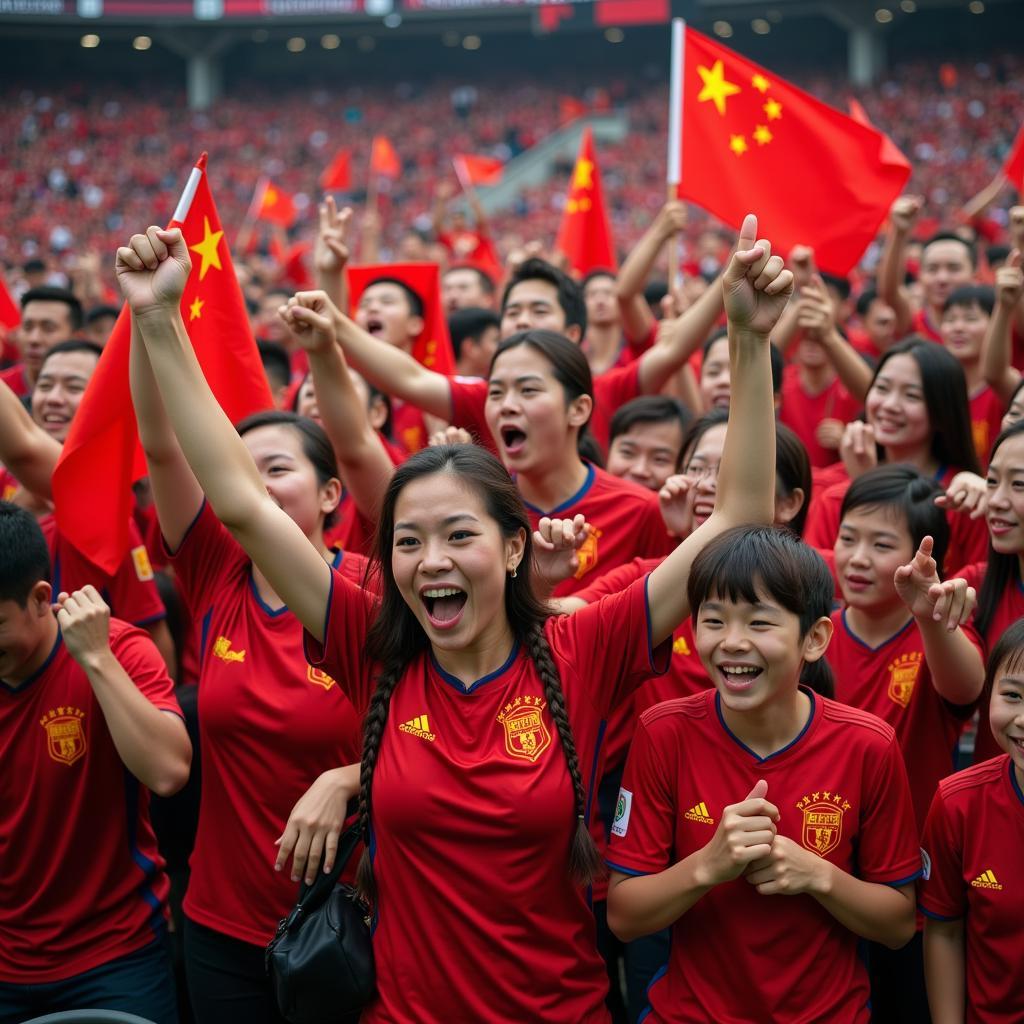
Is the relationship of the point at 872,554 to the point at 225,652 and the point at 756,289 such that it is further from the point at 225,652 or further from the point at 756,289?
the point at 225,652

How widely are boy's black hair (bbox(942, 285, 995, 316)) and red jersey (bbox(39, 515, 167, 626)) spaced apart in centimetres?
370

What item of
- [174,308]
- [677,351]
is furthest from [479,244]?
[174,308]

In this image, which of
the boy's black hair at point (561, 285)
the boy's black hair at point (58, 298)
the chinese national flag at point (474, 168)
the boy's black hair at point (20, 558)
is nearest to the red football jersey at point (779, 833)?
the boy's black hair at point (20, 558)

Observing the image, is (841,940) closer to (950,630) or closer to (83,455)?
(950,630)

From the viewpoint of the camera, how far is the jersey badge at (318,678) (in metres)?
3.04

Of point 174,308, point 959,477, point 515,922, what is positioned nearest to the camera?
point 515,922

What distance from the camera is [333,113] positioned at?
107ft

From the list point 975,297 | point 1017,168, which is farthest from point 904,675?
point 1017,168

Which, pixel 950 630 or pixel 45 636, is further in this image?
pixel 45 636

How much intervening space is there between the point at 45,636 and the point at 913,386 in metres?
2.83

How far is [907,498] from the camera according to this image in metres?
3.33

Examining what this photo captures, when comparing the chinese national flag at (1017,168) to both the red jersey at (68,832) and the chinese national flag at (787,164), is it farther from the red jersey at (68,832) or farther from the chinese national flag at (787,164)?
the red jersey at (68,832)

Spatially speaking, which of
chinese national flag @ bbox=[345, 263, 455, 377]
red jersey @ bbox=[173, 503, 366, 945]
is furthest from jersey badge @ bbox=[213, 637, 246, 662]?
chinese national flag @ bbox=[345, 263, 455, 377]

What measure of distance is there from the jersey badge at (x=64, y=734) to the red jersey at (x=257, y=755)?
1.16 ft
